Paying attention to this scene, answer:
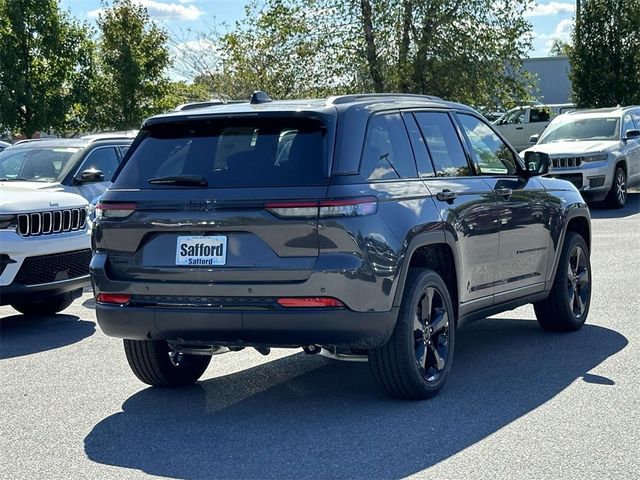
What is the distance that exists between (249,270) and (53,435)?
141cm

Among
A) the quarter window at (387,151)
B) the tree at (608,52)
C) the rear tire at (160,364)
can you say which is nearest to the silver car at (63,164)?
the rear tire at (160,364)

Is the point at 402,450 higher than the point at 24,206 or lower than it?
lower

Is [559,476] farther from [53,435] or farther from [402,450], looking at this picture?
[53,435]

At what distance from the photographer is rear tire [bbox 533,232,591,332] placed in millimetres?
9070

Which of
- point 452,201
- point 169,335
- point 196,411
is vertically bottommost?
point 196,411

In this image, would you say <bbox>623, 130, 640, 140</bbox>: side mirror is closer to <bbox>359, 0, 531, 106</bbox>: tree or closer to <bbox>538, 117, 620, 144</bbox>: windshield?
<bbox>538, 117, 620, 144</bbox>: windshield

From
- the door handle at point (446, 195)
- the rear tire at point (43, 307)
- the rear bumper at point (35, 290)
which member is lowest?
the rear tire at point (43, 307)

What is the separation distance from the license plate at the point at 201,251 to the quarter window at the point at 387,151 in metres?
0.90

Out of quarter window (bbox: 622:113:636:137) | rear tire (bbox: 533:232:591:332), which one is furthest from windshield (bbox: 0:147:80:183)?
quarter window (bbox: 622:113:636:137)

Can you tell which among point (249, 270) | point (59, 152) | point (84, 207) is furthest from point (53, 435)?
point (59, 152)

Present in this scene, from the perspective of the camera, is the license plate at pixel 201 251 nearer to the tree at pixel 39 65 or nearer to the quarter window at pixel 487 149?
the quarter window at pixel 487 149

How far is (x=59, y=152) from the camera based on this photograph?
1374cm

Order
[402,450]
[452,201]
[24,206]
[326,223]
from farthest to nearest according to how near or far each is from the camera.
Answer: [24,206] < [452,201] < [326,223] < [402,450]

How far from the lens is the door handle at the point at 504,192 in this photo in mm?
8125
